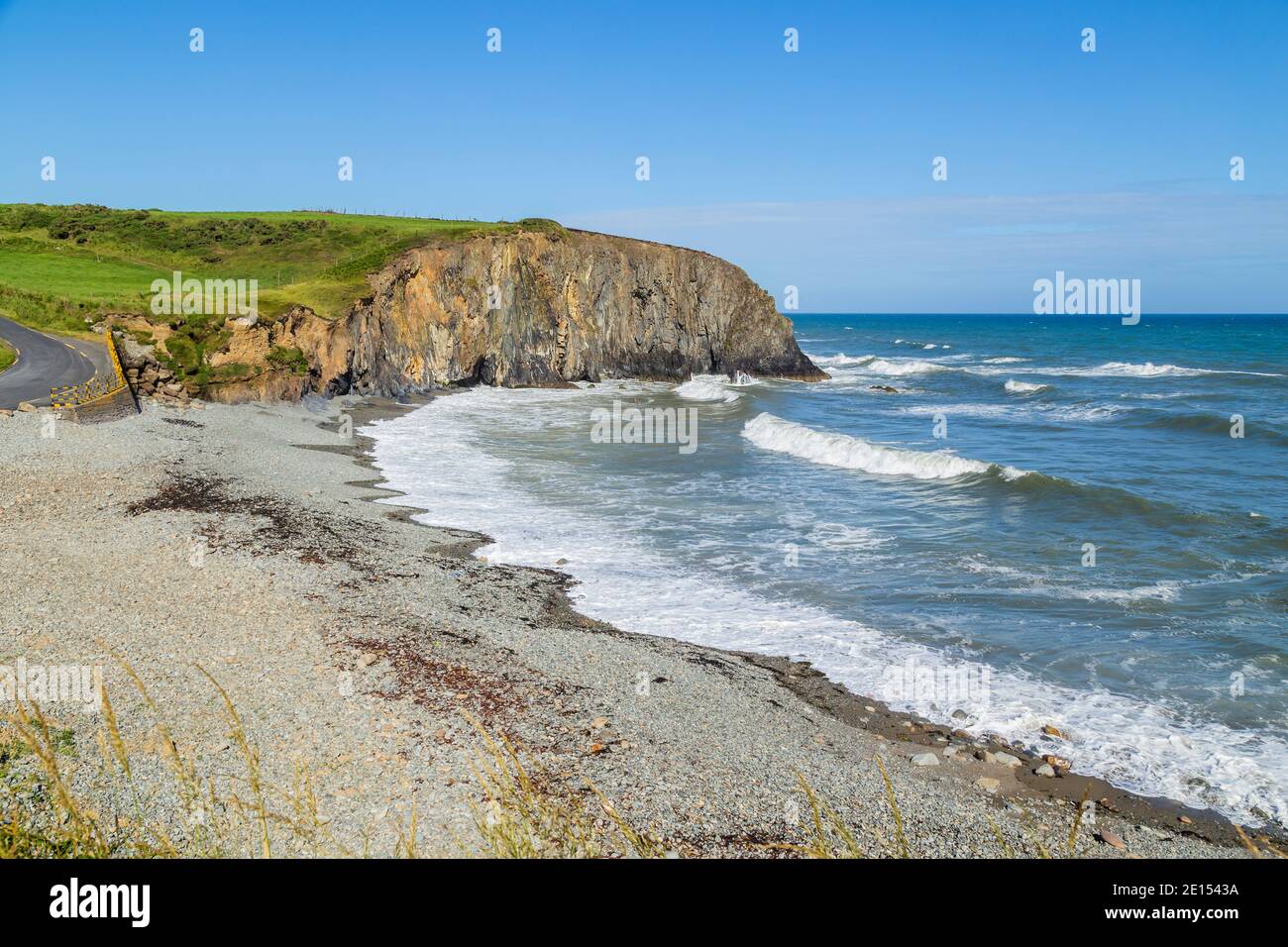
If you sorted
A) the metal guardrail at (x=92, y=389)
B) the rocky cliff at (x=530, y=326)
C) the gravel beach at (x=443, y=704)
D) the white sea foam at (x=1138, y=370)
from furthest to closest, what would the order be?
the white sea foam at (x=1138, y=370) < the rocky cliff at (x=530, y=326) < the metal guardrail at (x=92, y=389) < the gravel beach at (x=443, y=704)

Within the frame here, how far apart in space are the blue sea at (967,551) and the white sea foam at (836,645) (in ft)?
0.16

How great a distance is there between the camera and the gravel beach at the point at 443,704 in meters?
8.73

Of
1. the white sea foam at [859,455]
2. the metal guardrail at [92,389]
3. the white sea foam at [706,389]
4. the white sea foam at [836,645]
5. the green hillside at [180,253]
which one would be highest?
the green hillside at [180,253]

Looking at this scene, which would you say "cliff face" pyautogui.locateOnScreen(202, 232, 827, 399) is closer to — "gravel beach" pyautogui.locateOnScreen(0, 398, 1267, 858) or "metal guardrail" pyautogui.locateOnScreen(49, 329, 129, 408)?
"metal guardrail" pyautogui.locateOnScreen(49, 329, 129, 408)

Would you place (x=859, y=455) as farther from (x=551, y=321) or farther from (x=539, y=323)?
(x=551, y=321)

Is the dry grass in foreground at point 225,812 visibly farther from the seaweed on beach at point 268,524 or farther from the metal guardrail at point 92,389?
the metal guardrail at point 92,389

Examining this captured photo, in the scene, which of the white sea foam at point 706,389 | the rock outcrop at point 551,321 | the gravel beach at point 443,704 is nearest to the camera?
the gravel beach at point 443,704

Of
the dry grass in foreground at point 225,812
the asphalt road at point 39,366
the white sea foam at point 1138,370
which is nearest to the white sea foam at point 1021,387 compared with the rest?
the white sea foam at point 1138,370

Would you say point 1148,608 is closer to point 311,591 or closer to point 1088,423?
point 311,591

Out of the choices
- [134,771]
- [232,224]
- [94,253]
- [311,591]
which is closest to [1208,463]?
[311,591]

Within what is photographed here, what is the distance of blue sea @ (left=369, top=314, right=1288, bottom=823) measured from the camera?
12.2m

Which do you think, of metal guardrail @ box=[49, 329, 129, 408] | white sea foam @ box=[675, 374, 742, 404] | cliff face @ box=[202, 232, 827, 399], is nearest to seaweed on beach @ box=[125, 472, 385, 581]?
metal guardrail @ box=[49, 329, 129, 408]

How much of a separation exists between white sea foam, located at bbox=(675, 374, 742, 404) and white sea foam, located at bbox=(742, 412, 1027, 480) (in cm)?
1286

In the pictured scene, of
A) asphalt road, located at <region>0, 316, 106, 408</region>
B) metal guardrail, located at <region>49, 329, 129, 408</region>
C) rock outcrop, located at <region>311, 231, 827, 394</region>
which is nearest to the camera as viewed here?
metal guardrail, located at <region>49, 329, 129, 408</region>
